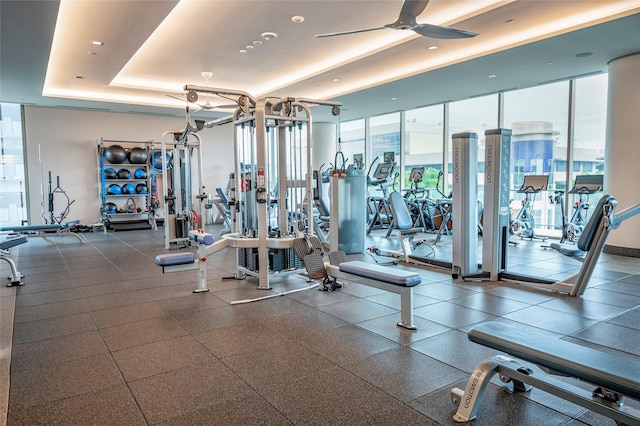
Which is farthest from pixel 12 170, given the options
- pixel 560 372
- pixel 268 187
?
pixel 560 372

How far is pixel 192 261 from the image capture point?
4473 millimetres

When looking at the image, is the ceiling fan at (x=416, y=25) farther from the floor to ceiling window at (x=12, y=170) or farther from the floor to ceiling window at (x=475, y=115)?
the floor to ceiling window at (x=12, y=170)

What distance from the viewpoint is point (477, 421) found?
210 centimetres

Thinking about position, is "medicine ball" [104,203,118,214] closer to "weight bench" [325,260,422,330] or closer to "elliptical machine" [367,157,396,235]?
"elliptical machine" [367,157,396,235]

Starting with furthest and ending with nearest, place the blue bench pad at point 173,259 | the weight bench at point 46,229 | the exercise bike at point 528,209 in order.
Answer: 1. the exercise bike at point 528,209
2. the weight bench at point 46,229
3. the blue bench pad at point 173,259

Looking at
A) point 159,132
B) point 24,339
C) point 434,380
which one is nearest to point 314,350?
point 434,380

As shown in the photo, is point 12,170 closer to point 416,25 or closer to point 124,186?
point 124,186

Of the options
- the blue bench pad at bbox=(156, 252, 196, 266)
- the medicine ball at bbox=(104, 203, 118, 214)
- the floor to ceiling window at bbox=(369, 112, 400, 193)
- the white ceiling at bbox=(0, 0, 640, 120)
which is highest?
the white ceiling at bbox=(0, 0, 640, 120)

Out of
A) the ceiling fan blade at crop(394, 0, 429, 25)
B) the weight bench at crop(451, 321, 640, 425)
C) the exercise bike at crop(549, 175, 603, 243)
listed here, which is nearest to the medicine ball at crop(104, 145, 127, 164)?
the ceiling fan blade at crop(394, 0, 429, 25)

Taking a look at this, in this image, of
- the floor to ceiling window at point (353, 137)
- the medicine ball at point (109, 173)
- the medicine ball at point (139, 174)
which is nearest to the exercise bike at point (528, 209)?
the floor to ceiling window at point (353, 137)

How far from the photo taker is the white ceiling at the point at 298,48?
5.03m

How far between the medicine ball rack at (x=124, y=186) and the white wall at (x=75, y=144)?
1.12ft

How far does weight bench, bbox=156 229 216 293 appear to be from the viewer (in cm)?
432

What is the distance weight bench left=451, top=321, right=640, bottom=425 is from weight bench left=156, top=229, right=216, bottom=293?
9.99 feet
